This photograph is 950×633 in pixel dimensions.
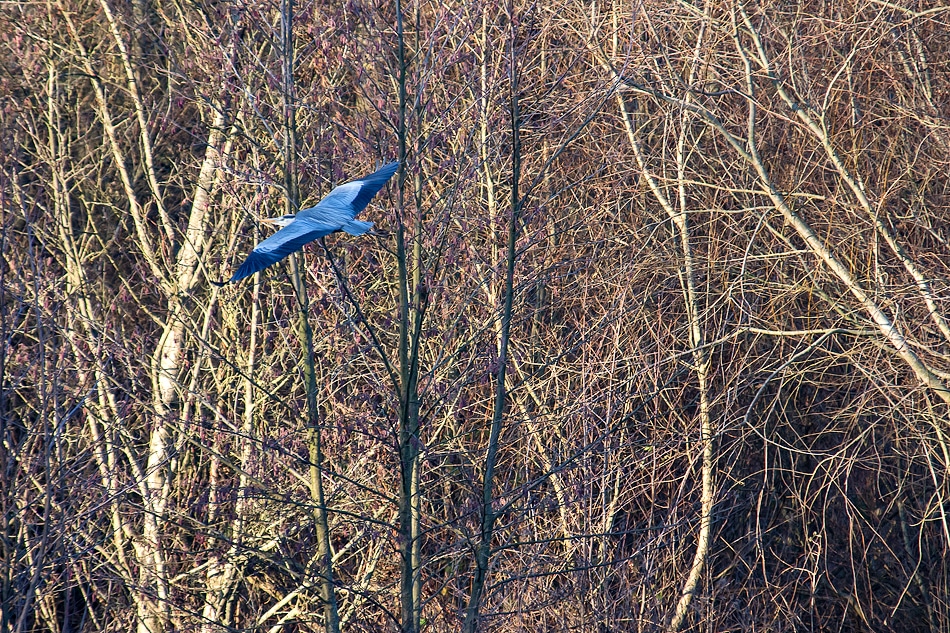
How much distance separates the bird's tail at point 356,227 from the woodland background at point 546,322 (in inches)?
58.0

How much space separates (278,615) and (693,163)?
4.86 meters

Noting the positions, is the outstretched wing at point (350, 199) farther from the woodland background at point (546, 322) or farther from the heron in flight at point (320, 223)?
the woodland background at point (546, 322)

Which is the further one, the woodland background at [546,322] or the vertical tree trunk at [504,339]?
A: the woodland background at [546,322]

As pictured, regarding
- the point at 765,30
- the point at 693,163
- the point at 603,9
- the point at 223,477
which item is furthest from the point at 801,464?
the point at 223,477

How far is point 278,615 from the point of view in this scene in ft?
24.9

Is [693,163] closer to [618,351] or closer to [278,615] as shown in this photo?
[618,351]

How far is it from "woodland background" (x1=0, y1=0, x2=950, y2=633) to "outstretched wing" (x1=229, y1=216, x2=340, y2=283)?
145 centimetres

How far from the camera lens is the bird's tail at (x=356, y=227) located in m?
3.62

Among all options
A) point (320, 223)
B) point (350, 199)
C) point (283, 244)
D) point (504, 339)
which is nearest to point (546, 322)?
point (504, 339)

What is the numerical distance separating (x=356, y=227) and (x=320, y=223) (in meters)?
0.16

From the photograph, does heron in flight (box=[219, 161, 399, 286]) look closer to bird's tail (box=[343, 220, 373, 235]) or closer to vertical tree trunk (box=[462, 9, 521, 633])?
bird's tail (box=[343, 220, 373, 235])

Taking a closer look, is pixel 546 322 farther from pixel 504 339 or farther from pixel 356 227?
pixel 356 227

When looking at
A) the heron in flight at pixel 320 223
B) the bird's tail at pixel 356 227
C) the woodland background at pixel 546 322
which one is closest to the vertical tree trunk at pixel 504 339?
the heron in flight at pixel 320 223

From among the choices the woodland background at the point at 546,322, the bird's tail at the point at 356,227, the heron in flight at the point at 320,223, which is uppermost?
the heron in flight at the point at 320,223
